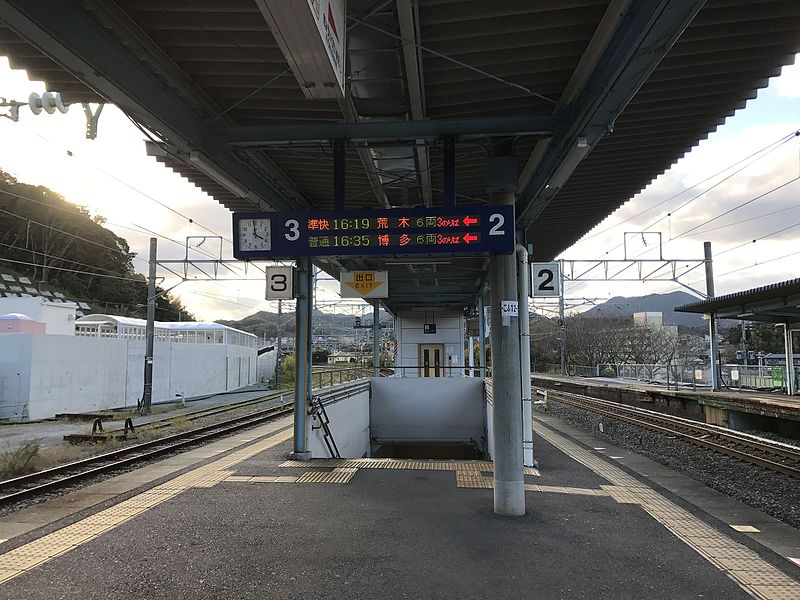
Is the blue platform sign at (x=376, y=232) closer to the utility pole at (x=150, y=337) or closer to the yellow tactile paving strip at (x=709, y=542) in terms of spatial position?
the yellow tactile paving strip at (x=709, y=542)

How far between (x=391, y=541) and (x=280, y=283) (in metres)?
5.37

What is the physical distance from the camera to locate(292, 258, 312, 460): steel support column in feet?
30.7

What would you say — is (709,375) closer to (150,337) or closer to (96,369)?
(150,337)

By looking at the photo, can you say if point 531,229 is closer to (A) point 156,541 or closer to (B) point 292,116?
(B) point 292,116

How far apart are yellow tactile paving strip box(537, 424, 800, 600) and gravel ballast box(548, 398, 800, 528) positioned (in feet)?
5.34

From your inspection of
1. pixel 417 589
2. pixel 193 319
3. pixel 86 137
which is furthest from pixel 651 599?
pixel 193 319

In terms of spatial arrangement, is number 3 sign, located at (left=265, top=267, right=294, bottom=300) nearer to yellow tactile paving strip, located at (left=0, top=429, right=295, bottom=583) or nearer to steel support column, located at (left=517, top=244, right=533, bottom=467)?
yellow tactile paving strip, located at (left=0, top=429, right=295, bottom=583)

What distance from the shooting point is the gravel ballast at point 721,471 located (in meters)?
7.80

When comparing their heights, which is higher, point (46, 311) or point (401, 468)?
point (46, 311)

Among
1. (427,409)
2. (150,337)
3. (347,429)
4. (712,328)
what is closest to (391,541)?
(347,429)

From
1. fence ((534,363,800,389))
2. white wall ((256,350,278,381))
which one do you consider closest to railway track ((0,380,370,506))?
fence ((534,363,800,389))

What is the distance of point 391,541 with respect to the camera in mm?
5102

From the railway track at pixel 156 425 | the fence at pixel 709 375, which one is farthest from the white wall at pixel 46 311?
the fence at pixel 709 375

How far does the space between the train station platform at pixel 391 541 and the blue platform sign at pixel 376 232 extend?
278 cm
